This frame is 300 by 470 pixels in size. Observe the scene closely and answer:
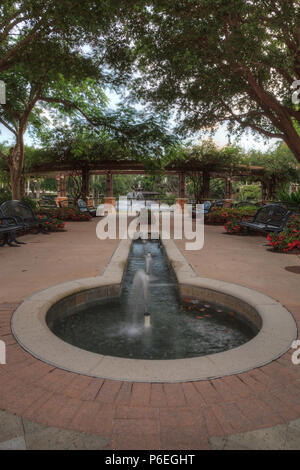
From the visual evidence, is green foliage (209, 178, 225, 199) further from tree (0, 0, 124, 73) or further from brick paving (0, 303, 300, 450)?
brick paving (0, 303, 300, 450)

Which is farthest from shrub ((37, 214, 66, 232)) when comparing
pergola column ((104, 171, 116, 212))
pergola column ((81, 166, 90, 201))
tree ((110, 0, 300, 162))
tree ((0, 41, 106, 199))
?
pergola column ((104, 171, 116, 212))

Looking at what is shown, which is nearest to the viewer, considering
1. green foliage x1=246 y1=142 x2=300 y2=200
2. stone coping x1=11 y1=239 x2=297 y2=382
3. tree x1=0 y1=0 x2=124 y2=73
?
stone coping x1=11 y1=239 x2=297 y2=382

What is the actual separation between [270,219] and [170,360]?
28.1ft

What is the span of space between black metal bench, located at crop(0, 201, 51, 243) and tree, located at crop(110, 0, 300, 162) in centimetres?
653

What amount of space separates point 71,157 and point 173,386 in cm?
1807

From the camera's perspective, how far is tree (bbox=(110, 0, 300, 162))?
728 cm

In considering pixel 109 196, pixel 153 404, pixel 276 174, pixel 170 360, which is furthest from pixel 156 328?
pixel 276 174

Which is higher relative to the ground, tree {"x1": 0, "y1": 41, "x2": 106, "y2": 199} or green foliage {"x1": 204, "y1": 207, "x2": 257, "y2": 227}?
tree {"x1": 0, "y1": 41, "x2": 106, "y2": 199}

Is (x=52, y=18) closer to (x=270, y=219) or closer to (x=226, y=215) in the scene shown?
(x=270, y=219)

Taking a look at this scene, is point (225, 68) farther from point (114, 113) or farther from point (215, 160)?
point (215, 160)

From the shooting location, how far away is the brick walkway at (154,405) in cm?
169

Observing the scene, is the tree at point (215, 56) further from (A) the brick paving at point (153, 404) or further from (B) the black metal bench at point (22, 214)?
(A) the brick paving at point (153, 404)

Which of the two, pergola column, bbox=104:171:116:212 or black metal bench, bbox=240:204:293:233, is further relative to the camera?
pergola column, bbox=104:171:116:212

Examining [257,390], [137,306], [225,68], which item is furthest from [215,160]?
[257,390]
